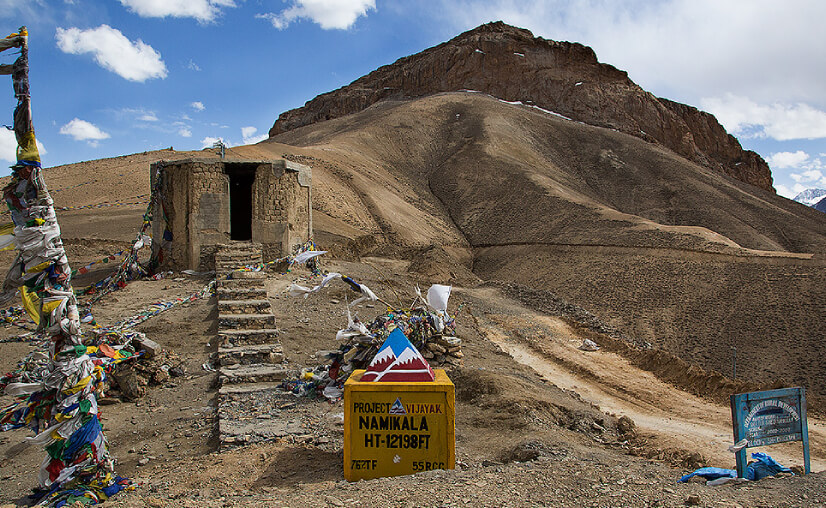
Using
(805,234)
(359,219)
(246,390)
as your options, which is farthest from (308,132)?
(246,390)

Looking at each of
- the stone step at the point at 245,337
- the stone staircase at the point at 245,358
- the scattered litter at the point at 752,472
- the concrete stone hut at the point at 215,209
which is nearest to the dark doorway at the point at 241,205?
the concrete stone hut at the point at 215,209

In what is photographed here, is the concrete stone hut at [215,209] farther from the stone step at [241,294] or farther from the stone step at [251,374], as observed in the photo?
the stone step at [251,374]

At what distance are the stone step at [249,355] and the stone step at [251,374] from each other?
175 mm

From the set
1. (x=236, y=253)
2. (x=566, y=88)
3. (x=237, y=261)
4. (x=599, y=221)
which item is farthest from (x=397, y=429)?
(x=566, y=88)

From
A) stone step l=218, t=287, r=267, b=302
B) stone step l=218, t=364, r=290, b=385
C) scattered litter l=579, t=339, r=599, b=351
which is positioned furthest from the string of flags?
scattered litter l=579, t=339, r=599, b=351

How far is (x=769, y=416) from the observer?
17.5 feet

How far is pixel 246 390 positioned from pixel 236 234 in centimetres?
990

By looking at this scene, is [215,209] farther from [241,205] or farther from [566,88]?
[566,88]

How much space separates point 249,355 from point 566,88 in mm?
55520

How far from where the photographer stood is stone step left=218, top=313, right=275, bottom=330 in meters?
9.71

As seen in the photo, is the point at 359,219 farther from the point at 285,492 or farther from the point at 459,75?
the point at 459,75

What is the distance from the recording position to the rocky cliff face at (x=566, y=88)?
185 feet

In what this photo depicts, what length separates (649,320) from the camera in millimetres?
18797

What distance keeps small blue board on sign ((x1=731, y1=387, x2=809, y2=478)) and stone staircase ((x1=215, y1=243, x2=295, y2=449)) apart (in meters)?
4.49
